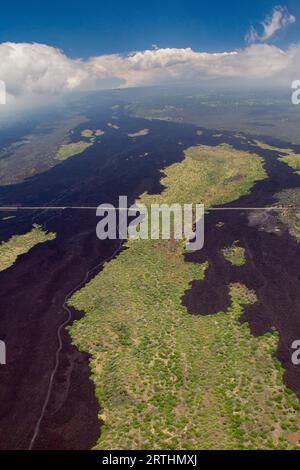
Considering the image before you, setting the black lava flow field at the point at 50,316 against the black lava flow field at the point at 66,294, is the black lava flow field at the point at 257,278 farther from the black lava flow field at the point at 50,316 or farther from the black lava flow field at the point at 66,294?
the black lava flow field at the point at 50,316

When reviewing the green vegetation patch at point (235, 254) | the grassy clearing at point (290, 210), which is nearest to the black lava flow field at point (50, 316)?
the green vegetation patch at point (235, 254)

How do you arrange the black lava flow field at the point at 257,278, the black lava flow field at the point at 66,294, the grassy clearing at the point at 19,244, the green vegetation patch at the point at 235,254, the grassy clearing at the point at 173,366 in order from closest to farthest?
the grassy clearing at the point at 173,366 < the black lava flow field at the point at 66,294 < the black lava flow field at the point at 257,278 < the green vegetation patch at the point at 235,254 < the grassy clearing at the point at 19,244

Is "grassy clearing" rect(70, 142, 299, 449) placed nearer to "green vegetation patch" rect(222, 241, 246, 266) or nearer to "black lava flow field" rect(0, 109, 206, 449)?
"black lava flow field" rect(0, 109, 206, 449)

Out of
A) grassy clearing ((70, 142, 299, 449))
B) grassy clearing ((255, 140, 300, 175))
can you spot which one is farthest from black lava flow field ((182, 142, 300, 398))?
grassy clearing ((255, 140, 300, 175))

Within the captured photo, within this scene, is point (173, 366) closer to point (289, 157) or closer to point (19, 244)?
point (19, 244)

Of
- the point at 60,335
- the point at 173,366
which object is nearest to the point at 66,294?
the point at 60,335

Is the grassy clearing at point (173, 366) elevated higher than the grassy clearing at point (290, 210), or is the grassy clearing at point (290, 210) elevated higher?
the grassy clearing at point (290, 210)
